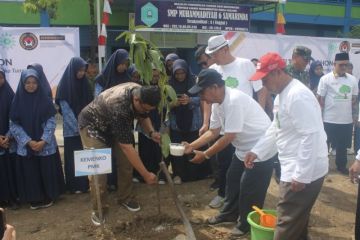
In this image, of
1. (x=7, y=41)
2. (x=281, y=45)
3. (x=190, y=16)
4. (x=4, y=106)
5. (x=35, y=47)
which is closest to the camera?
(x=4, y=106)

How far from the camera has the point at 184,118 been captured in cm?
540

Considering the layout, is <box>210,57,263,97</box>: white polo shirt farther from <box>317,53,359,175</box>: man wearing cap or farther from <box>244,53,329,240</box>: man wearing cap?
<box>317,53,359,175</box>: man wearing cap

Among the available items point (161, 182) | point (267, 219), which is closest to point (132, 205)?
point (161, 182)

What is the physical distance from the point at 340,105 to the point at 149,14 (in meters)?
6.83

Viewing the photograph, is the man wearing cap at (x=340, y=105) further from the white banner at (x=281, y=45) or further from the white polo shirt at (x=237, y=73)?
the white banner at (x=281, y=45)

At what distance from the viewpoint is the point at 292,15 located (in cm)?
1908

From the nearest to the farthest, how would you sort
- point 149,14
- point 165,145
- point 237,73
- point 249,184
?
point 249,184
point 165,145
point 237,73
point 149,14

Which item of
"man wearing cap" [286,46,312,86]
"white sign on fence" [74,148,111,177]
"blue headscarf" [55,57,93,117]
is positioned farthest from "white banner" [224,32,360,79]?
"white sign on fence" [74,148,111,177]

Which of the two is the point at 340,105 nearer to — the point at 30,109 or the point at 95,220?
the point at 95,220

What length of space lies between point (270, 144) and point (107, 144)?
5.59ft

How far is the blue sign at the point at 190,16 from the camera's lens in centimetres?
1128

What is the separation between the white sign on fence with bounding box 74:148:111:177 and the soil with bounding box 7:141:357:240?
68 centimetres

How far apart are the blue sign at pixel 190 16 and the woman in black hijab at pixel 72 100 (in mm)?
6336

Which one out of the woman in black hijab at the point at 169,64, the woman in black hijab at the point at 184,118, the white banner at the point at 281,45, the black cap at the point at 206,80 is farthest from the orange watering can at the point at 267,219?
the white banner at the point at 281,45
